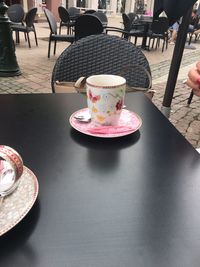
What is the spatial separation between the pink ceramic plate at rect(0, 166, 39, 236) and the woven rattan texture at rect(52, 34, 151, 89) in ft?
2.74

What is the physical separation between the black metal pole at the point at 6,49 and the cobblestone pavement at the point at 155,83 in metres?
0.12

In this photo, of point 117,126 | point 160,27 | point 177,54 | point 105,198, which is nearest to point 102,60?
point 177,54

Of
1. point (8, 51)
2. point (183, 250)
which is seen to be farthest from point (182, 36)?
point (8, 51)

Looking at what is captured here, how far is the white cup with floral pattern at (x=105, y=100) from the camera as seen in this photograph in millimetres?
606

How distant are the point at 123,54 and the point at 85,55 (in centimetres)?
18

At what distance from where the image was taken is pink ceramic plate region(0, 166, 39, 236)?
36 centimetres

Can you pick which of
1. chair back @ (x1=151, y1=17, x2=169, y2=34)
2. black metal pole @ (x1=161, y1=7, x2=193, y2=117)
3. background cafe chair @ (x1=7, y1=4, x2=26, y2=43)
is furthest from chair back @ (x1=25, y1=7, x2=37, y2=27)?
black metal pole @ (x1=161, y1=7, x2=193, y2=117)

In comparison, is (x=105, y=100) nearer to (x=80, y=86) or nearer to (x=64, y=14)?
(x=80, y=86)

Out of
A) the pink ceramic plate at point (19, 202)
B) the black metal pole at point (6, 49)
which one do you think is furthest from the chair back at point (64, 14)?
the pink ceramic plate at point (19, 202)

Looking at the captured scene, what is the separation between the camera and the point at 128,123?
678 mm

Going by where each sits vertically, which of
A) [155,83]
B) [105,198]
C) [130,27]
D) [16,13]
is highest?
[105,198]

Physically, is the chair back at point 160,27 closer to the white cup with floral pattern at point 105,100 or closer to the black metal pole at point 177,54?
the black metal pole at point 177,54

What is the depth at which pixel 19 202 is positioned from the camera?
0.40 meters

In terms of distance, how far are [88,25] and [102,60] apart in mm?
2697
